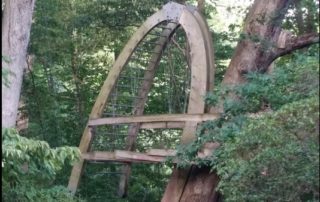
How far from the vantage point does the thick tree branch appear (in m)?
6.54

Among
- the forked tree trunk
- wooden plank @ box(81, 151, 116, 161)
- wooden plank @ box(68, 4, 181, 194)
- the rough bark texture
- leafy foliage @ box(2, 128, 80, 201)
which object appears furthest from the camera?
wooden plank @ box(68, 4, 181, 194)

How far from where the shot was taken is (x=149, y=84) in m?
9.76

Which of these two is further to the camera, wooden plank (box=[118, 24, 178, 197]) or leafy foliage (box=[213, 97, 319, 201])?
wooden plank (box=[118, 24, 178, 197])

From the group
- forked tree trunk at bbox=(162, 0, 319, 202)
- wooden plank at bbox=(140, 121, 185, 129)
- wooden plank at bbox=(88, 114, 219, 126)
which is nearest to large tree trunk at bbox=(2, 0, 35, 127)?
wooden plank at bbox=(88, 114, 219, 126)

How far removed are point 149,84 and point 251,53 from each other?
253cm

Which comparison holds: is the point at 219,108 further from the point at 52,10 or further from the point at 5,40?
the point at 52,10

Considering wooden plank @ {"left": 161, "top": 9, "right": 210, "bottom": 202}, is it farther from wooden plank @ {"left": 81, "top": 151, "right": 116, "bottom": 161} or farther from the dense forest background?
wooden plank @ {"left": 81, "top": 151, "right": 116, "bottom": 161}

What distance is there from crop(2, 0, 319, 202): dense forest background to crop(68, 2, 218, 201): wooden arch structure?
463mm

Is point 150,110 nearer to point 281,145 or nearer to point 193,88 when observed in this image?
point 193,88

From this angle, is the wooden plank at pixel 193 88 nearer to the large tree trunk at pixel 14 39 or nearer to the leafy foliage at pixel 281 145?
the leafy foliage at pixel 281 145

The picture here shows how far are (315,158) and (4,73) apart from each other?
2587 millimetres

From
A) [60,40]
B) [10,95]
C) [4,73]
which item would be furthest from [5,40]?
[60,40]

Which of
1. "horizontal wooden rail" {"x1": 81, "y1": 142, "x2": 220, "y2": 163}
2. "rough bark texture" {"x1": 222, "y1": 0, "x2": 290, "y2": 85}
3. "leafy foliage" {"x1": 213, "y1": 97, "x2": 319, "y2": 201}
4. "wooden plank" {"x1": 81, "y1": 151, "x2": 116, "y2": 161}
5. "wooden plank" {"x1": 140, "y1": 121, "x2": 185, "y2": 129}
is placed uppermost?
"rough bark texture" {"x1": 222, "y1": 0, "x2": 290, "y2": 85}

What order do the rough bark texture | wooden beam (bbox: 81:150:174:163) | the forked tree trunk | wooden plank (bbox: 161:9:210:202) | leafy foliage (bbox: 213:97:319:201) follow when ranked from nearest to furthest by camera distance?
1. leafy foliage (bbox: 213:97:319:201)
2. the rough bark texture
3. the forked tree trunk
4. wooden plank (bbox: 161:9:210:202)
5. wooden beam (bbox: 81:150:174:163)
